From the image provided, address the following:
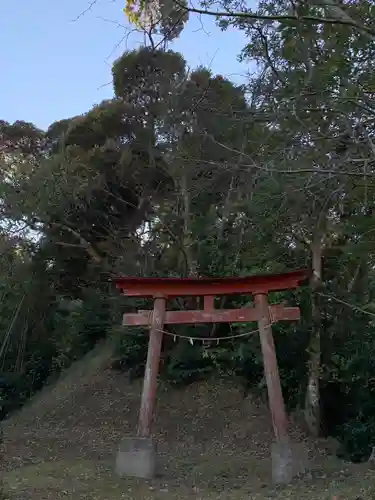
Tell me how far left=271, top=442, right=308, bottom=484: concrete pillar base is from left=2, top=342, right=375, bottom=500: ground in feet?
0.68

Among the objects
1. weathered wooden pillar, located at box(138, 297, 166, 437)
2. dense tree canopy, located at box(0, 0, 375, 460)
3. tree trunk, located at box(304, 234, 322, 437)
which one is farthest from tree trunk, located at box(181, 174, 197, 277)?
weathered wooden pillar, located at box(138, 297, 166, 437)

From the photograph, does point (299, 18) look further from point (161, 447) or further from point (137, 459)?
point (161, 447)

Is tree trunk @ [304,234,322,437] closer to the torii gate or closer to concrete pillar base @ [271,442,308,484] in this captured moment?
the torii gate

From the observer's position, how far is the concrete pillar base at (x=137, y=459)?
7906 millimetres

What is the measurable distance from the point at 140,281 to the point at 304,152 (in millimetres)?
3602

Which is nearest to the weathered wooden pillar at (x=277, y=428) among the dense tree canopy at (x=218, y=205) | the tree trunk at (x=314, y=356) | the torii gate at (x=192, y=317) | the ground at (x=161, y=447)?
the torii gate at (x=192, y=317)

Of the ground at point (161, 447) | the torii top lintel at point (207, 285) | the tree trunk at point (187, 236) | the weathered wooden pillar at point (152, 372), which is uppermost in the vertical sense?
the tree trunk at point (187, 236)

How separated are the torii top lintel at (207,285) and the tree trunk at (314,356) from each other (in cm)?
166

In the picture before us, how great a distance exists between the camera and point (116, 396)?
14.2 m

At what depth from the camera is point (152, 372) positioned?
27.7 ft

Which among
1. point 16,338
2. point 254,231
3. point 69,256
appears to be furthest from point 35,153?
point 254,231

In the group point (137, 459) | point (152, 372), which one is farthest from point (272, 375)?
point (137, 459)

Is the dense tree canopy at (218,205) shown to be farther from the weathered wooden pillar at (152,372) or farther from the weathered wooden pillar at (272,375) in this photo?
the weathered wooden pillar at (152,372)

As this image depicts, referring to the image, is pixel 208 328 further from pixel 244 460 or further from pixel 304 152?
pixel 304 152
